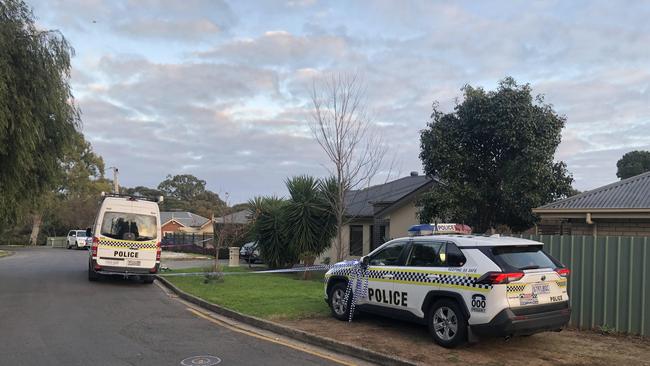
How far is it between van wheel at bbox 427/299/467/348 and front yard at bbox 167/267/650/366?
14 cm

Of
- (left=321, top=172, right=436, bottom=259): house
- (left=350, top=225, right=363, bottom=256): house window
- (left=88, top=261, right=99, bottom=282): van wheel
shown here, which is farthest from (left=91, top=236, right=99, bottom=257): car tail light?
(left=350, top=225, right=363, bottom=256): house window

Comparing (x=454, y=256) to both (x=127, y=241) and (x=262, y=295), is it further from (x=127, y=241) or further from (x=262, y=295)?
(x=127, y=241)

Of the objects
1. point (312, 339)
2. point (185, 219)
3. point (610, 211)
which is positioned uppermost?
point (610, 211)

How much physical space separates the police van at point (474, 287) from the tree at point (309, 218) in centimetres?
1229

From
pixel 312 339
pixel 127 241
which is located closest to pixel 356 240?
pixel 127 241

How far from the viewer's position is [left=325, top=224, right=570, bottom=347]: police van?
23.2 feet

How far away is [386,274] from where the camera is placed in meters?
8.91

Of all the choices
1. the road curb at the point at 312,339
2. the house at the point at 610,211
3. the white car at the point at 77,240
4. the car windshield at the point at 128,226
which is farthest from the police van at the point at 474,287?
the white car at the point at 77,240

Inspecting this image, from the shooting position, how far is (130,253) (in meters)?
15.9

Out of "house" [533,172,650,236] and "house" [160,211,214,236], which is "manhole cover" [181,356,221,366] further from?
"house" [160,211,214,236]

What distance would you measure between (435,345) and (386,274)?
1558mm

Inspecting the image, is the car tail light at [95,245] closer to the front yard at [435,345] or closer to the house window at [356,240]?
the front yard at [435,345]

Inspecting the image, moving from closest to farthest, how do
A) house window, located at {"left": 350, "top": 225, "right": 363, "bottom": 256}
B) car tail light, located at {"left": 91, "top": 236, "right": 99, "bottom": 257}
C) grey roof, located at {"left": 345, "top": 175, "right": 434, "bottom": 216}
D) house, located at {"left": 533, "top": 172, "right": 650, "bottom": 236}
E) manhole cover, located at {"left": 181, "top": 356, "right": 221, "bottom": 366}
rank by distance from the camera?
manhole cover, located at {"left": 181, "top": 356, "right": 221, "bottom": 366} < house, located at {"left": 533, "top": 172, "right": 650, "bottom": 236} < car tail light, located at {"left": 91, "top": 236, "right": 99, "bottom": 257} < grey roof, located at {"left": 345, "top": 175, "right": 434, "bottom": 216} < house window, located at {"left": 350, "top": 225, "right": 363, "bottom": 256}

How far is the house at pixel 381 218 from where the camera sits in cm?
2434
